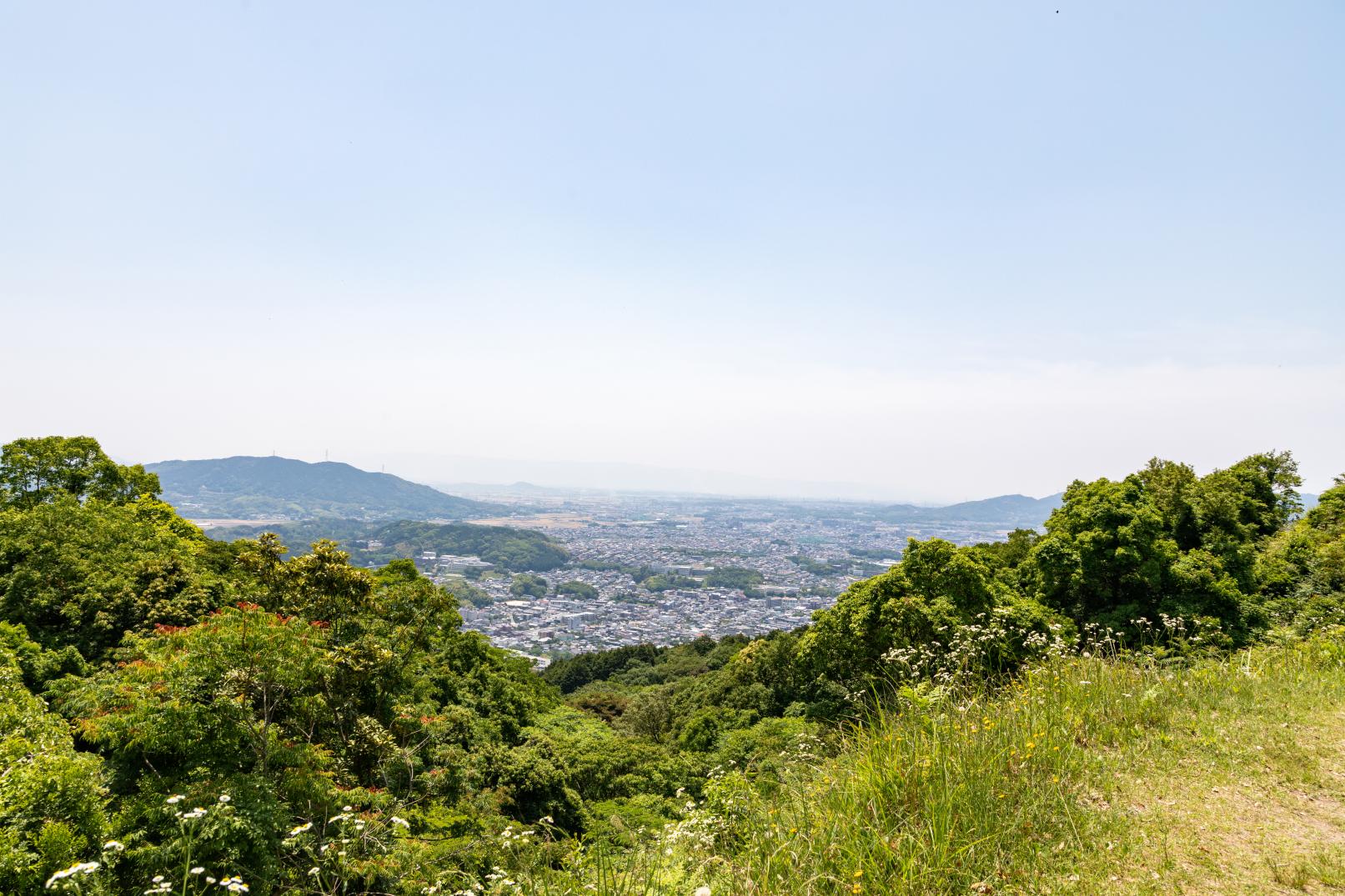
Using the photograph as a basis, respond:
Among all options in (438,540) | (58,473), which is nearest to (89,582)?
(58,473)

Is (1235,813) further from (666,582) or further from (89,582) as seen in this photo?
(666,582)

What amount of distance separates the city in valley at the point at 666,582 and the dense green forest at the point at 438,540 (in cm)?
486

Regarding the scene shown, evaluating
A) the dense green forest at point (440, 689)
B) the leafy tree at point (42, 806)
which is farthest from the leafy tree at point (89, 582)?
the leafy tree at point (42, 806)

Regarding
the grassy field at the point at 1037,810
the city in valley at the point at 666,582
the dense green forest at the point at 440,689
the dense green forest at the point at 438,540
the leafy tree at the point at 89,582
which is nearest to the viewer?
the grassy field at the point at 1037,810

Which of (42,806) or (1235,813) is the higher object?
(1235,813)

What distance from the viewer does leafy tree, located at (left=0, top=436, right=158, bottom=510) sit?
2039 centimetres

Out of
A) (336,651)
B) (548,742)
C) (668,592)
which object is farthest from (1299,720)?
(668,592)

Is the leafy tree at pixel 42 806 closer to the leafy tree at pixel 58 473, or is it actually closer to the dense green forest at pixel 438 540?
the leafy tree at pixel 58 473

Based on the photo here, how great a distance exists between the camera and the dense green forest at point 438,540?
4788 inches

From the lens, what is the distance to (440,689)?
16.7 m

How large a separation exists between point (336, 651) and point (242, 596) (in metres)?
5.69

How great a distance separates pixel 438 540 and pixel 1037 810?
147 metres

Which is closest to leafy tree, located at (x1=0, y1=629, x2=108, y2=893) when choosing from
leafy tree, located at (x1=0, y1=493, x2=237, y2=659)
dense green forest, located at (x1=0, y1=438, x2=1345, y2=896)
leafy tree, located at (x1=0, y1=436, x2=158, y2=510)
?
dense green forest, located at (x1=0, y1=438, x2=1345, y2=896)

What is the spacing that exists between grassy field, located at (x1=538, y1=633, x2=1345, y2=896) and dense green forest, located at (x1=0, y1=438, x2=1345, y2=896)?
0.06 m
